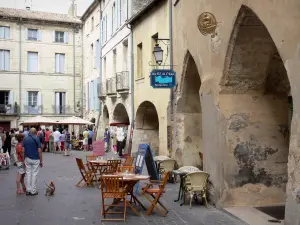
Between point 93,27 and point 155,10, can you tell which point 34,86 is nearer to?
point 93,27

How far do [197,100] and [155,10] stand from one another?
5.14m

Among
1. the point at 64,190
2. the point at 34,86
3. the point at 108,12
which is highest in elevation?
the point at 108,12

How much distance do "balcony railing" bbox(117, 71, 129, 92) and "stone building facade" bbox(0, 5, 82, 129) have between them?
18.0 m

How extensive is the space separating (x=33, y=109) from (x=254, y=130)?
103 ft

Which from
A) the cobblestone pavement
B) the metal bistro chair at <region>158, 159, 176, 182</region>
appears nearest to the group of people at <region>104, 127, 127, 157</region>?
the metal bistro chair at <region>158, 159, 176, 182</region>

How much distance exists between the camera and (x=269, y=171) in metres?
9.12

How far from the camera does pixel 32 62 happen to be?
126 feet

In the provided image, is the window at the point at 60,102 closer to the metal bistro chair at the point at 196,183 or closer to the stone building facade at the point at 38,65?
the stone building facade at the point at 38,65

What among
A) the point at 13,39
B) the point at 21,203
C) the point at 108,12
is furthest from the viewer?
the point at 13,39

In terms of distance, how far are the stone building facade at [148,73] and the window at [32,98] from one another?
1979 cm

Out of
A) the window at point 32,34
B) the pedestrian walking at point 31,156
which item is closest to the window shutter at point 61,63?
the window at point 32,34

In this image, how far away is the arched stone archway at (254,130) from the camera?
29.4 ft

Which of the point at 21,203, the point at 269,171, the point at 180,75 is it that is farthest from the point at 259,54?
the point at 21,203

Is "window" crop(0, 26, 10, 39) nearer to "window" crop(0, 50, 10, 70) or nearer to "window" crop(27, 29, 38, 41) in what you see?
"window" crop(0, 50, 10, 70)
